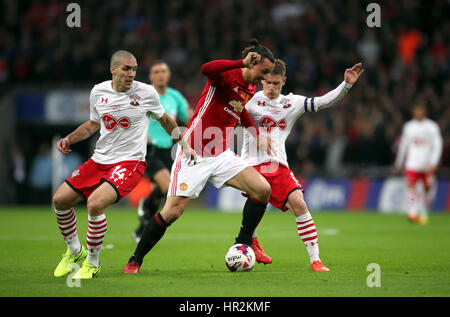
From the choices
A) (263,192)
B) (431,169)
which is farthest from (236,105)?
(431,169)

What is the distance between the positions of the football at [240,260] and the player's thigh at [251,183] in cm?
67

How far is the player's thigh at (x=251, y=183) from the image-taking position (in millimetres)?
7953

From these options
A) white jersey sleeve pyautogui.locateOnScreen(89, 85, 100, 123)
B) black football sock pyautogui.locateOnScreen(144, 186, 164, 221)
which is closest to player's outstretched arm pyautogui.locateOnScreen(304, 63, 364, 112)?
white jersey sleeve pyautogui.locateOnScreen(89, 85, 100, 123)

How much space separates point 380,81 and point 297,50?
3.08 meters

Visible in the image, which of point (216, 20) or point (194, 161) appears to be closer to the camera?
point (194, 161)

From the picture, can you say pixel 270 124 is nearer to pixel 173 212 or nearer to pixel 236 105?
pixel 236 105

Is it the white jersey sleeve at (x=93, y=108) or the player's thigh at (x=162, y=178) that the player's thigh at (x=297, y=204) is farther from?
the player's thigh at (x=162, y=178)

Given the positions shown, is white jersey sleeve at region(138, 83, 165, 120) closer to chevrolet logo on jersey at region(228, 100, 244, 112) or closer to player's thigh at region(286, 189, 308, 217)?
chevrolet logo on jersey at region(228, 100, 244, 112)

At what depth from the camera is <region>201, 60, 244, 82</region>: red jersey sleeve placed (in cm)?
721

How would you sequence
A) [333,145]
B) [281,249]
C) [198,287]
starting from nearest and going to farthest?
[198,287] < [281,249] < [333,145]

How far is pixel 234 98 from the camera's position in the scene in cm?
795
